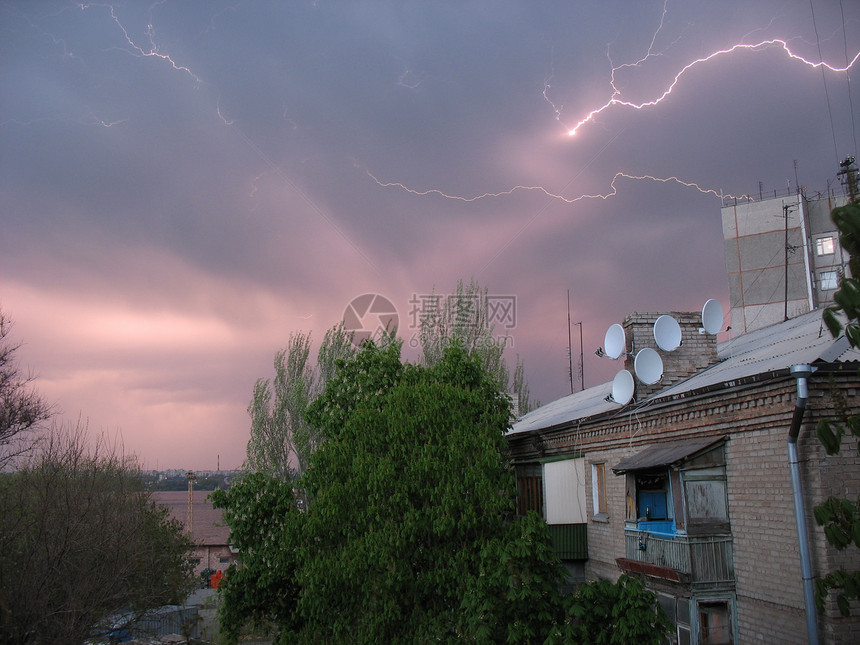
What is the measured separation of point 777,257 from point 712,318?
31.1 meters

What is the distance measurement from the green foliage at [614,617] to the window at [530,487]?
7789 mm

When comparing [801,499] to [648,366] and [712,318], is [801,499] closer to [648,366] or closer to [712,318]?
[648,366]

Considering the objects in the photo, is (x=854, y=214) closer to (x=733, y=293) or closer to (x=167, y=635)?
(x=167, y=635)

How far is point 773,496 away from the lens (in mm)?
9836

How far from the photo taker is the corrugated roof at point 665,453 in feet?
36.0

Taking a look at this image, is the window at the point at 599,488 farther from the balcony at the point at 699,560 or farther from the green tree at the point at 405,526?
the balcony at the point at 699,560

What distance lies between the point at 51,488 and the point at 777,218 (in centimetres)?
4226

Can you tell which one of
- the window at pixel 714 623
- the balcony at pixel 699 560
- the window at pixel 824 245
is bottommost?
the window at pixel 714 623

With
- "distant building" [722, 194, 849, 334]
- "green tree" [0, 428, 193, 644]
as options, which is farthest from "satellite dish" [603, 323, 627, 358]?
"distant building" [722, 194, 849, 334]

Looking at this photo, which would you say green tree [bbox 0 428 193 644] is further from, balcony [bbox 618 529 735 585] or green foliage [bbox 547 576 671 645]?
balcony [bbox 618 529 735 585]

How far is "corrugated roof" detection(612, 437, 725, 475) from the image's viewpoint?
10977 mm

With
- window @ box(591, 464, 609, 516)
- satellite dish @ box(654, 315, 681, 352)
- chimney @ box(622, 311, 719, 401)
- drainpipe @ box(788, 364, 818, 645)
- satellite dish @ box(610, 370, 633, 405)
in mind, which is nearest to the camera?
drainpipe @ box(788, 364, 818, 645)

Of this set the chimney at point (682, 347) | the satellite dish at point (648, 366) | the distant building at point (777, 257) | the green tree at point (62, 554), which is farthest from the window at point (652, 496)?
the distant building at point (777, 257)

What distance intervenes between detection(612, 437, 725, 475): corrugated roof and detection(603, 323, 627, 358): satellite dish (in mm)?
3205
